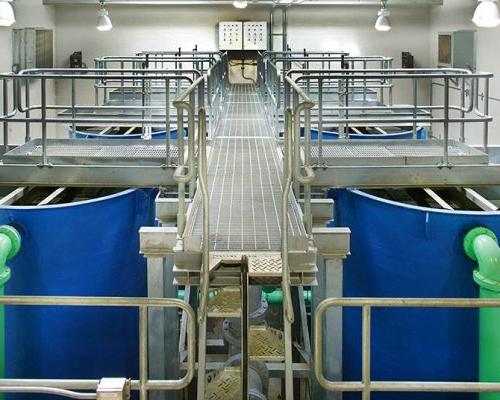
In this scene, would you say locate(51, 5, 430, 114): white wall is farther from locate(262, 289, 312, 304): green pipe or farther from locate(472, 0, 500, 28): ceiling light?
locate(262, 289, 312, 304): green pipe

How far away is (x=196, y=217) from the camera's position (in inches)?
168

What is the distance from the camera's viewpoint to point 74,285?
5.22 metres

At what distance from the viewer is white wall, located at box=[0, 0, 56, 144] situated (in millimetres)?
12227

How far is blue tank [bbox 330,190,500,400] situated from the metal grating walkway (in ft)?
2.94

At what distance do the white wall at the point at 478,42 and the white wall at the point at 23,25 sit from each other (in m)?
8.69

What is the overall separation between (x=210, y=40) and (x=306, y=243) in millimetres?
12657

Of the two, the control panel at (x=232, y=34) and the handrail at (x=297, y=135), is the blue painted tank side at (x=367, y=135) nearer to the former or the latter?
the handrail at (x=297, y=135)

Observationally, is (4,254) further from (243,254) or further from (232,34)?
(232,34)

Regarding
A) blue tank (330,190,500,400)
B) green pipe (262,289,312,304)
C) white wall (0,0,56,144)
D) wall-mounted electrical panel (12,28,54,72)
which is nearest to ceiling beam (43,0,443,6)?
white wall (0,0,56,144)

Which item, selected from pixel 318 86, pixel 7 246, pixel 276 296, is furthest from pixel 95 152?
pixel 276 296

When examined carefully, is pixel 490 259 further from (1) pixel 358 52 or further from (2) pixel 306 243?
(1) pixel 358 52

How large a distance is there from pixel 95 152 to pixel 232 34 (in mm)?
9260

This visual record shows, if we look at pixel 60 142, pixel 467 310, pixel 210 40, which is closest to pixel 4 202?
pixel 60 142

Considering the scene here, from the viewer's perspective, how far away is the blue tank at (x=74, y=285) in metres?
5.11
